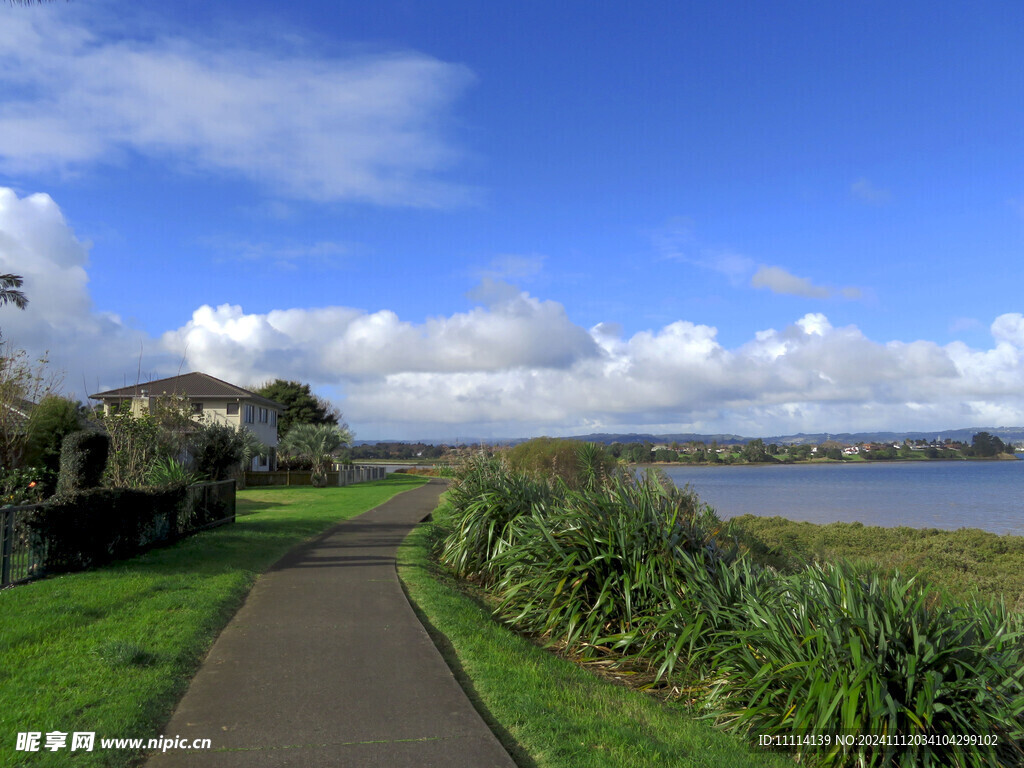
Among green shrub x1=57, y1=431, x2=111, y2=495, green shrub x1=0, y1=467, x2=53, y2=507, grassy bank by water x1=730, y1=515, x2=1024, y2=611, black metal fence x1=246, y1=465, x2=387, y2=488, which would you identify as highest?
green shrub x1=57, y1=431, x2=111, y2=495

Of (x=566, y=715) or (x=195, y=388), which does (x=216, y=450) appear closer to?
(x=195, y=388)

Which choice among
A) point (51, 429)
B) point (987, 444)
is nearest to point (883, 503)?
point (51, 429)

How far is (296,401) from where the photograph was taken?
66.1 meters

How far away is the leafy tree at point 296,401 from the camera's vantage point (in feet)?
213

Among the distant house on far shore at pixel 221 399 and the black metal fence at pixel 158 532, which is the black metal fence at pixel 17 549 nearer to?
the black metal fence at pixel 158 532

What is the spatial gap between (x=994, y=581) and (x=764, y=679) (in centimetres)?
1261

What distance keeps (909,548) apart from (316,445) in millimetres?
32203

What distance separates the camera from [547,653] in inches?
295

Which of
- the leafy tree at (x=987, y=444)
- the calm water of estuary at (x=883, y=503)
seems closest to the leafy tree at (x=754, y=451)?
the calm water of estuary at (x=883, y=503)

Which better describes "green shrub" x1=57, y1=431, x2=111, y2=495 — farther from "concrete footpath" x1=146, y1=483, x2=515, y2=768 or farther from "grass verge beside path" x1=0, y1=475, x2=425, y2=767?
"concrete footpath" x1=146, y1=483, x2=515, y2=768

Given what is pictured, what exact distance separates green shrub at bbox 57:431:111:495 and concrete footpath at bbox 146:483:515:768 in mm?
4907

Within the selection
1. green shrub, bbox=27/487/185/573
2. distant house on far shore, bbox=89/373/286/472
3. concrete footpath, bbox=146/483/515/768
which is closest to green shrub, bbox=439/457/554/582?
concrete footpath, bbox=146/483/515/768

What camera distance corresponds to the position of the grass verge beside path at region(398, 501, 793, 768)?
459cm

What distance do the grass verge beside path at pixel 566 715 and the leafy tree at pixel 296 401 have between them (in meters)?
59.7
